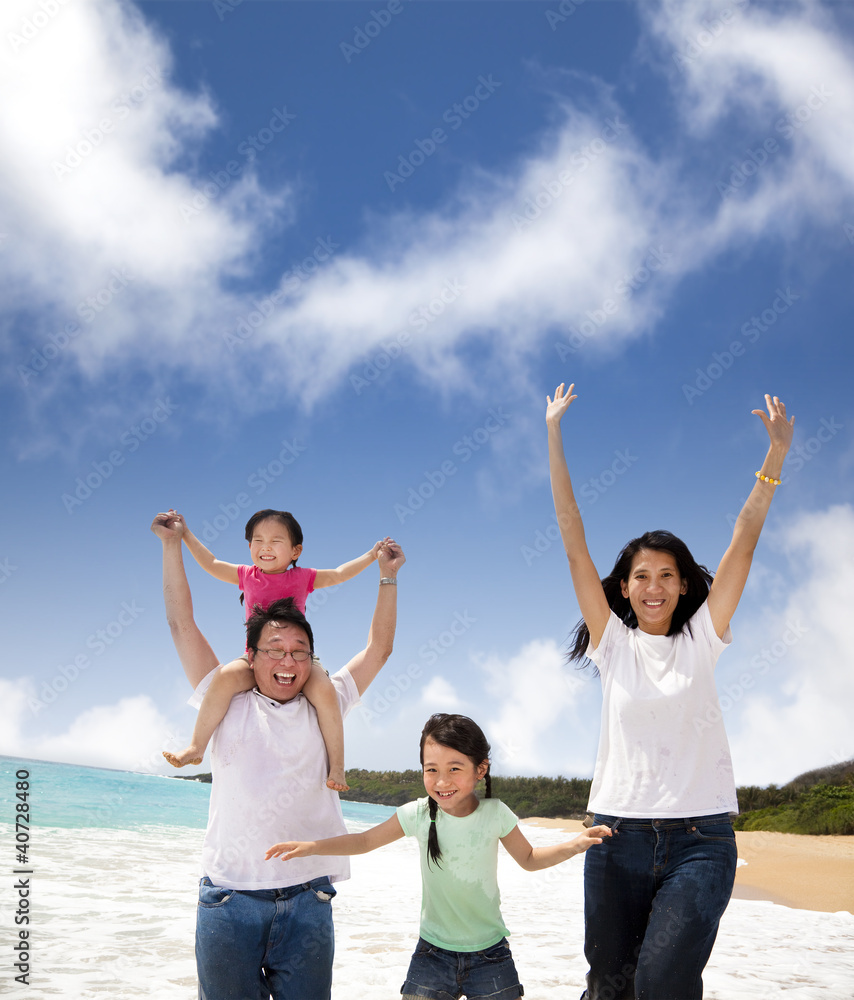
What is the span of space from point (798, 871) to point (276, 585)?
12.5 meters

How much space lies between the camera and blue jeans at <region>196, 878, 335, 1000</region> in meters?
2.53

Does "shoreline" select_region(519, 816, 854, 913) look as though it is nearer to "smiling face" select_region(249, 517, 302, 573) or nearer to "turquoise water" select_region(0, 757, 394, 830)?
"smiling face" select_region(249, 517, 302, 573)

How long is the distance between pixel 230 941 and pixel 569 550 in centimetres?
190

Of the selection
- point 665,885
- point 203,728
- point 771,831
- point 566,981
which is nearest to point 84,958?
point 566,981

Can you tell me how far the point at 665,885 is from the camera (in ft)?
8.98

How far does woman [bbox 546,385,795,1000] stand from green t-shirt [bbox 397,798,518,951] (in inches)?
14.7

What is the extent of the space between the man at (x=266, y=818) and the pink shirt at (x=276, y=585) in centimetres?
148

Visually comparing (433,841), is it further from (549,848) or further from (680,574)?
(680,574)

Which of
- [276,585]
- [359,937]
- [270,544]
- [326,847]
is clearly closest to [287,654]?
[326,847]

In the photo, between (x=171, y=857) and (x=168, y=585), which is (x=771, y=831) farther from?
(x=168, y=585)

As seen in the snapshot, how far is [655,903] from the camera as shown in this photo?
8.98 ft

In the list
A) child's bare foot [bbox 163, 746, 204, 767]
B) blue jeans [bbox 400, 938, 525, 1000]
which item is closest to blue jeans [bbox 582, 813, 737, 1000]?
blue jeans [bbox 400, 938, 525, 1000]

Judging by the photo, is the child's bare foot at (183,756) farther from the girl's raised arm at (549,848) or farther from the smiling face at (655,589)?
the smiling face at (655,589)

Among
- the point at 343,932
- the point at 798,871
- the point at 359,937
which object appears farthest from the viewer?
the point at 798,871
